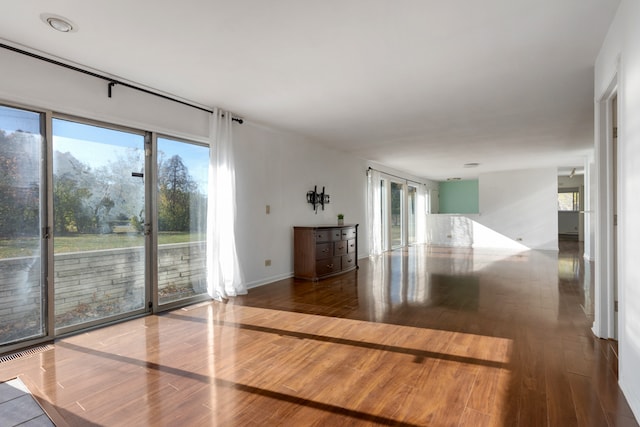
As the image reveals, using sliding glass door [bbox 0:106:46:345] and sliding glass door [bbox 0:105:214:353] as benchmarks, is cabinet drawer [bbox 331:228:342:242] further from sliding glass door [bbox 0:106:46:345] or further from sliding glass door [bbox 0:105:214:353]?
sliding glass door [bbox 0:106:46:345]

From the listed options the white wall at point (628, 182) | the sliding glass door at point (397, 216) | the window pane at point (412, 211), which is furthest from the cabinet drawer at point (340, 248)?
the window pane at point (412, 211)

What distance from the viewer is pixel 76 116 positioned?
3123mm

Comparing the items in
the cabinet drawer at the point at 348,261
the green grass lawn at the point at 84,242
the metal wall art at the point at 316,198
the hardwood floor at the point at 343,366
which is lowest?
the hardwood floor at the point at 343,366

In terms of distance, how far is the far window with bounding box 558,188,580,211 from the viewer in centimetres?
1289

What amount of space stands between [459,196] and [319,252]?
1054 centimetres

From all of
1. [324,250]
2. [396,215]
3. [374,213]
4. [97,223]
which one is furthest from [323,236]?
[396,215]

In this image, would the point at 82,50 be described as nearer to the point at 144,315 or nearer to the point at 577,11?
the point at 144,315

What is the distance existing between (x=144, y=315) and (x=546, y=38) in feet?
15.3

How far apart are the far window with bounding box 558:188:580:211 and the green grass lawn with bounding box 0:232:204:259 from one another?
14.6 metres

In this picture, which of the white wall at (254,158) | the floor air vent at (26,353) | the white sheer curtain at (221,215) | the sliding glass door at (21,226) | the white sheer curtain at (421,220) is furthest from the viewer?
the white sheer curtain at (421,220)

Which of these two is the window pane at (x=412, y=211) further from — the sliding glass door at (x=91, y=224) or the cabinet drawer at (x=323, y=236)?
the sliding glass door at (x=91, y=224)

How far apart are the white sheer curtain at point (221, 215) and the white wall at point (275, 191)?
0.33 metres

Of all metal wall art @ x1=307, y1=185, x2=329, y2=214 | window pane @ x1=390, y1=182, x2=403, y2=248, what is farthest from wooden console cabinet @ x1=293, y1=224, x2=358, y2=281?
window pane @ x1=390, y1=182, x2=403, y2=248

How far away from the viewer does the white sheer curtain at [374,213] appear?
327 inches
